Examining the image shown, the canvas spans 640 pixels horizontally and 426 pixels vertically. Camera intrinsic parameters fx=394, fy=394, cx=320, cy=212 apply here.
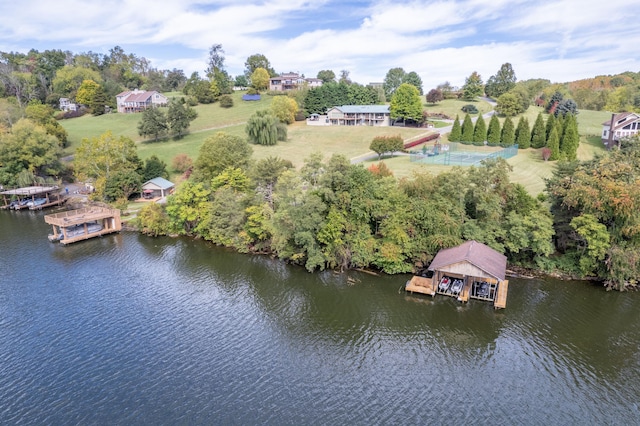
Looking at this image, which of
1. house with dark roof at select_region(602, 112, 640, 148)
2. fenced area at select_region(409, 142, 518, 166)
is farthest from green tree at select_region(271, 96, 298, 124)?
house with dark roof at select_region(602, 112, 640, 148)

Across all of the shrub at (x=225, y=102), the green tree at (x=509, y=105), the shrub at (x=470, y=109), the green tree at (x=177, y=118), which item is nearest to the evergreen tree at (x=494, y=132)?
the green tree at (x=509, y=105)

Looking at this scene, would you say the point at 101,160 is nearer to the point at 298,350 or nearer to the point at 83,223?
the point at 83,223

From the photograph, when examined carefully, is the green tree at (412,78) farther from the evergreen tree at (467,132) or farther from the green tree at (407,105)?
the evergreen tree at (467,132)

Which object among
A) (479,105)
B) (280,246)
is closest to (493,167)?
(280,246)

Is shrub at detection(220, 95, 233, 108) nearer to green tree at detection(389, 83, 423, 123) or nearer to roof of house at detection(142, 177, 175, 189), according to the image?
green tree at detection(389, 83, 423, 123)

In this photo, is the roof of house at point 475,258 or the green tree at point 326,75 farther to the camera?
the green tree at point 326,75

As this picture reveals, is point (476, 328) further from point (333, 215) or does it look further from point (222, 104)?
point (222, 104)
